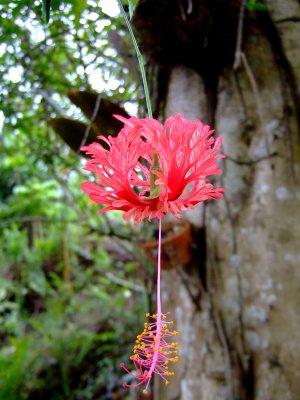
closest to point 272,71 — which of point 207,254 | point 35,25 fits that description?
Answer: point 207,254

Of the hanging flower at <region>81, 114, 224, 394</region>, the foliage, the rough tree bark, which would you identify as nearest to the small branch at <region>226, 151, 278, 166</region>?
the rough tree bark

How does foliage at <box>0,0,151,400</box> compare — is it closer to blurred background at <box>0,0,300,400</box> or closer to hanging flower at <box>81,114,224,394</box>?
blurred background at <box>0,0,300,400</box>

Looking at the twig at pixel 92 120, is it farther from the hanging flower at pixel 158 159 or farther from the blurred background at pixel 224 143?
the hanging flower at pixel 158 159

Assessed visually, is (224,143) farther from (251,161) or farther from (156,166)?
(156,166)

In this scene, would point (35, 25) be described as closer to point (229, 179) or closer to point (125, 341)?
point (229, 179)

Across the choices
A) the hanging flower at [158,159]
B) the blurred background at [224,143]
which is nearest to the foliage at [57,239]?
the blurred background at [224,143]
